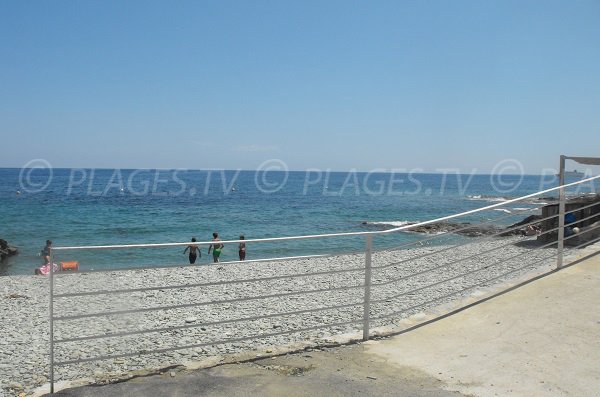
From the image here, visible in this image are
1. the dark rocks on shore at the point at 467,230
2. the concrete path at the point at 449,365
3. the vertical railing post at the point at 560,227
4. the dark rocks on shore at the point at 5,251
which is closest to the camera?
the concrete path at the point at 449,365

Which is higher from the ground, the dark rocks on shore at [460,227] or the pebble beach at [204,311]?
the pebble beach at [204,311]

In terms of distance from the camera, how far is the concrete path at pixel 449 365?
13.8ft

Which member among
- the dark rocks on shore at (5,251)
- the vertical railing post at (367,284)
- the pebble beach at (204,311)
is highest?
the vertical railing post at (367,284)

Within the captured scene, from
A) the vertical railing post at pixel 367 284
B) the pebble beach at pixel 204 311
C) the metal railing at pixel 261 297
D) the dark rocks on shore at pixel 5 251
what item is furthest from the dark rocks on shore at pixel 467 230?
the vertical railing post at pixel 367 284

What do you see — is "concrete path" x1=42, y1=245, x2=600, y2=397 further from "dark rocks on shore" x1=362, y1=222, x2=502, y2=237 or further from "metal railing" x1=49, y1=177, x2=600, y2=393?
"dark rocks on shore" x1=362, y1=222, x2=502, y2=237

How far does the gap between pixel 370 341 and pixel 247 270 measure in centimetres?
907

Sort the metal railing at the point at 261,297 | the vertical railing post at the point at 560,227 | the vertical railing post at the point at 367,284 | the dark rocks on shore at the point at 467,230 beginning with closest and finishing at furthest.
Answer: the metal railing at the point at 261,297
the vertical railing post at the point at 367,284
the vertical railing post at the point at 560,227
the dark rocks on shore at the point at 467,230

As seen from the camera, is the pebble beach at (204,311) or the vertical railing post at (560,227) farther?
the vertical railing post at (560,227)

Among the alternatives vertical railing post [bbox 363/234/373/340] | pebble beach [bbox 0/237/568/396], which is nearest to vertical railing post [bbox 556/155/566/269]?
pebble beach [bbox 0/237/568/396]

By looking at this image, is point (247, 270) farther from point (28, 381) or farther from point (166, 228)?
point (166, 228)

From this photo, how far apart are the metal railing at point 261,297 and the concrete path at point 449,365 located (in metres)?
0.34

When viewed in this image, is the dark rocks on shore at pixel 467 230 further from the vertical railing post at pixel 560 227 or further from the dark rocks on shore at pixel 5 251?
the vertical railing post at pixel 560 227

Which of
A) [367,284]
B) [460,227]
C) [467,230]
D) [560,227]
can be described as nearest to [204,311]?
[367,284]

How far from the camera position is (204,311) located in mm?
8766
